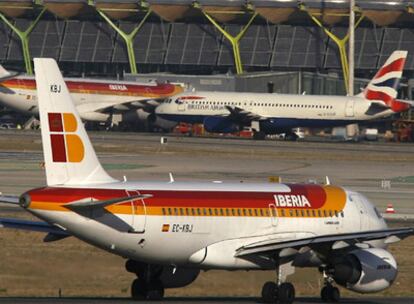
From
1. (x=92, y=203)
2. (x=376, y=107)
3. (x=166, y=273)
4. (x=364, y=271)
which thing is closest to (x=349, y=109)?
(x=376, y=107)

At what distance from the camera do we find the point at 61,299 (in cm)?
3594

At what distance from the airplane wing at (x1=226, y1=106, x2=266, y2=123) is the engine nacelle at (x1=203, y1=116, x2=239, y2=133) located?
0.83 m

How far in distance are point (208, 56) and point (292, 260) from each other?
133m

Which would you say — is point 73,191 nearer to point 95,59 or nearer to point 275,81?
point 275,81

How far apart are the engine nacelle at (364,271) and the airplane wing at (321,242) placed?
453 millimetres

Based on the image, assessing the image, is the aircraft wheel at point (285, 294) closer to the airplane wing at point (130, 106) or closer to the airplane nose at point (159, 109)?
the airplane nose at point (159, 109)

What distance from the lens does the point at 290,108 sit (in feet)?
443

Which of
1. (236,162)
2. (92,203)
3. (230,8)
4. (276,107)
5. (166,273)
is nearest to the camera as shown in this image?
(92,203)

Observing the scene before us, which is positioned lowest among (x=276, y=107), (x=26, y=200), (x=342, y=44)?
(x=26, y=200)

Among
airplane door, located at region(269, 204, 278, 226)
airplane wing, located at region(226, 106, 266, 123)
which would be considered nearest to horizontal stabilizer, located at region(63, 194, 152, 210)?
airplane door, located at region(269, 204, 278, 226)

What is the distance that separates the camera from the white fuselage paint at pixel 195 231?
33.7 metres

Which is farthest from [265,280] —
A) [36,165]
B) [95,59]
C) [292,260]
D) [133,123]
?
[95,59]

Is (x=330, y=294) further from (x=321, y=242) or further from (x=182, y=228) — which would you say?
(x=182, y=228)

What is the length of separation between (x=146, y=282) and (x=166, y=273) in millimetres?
681
